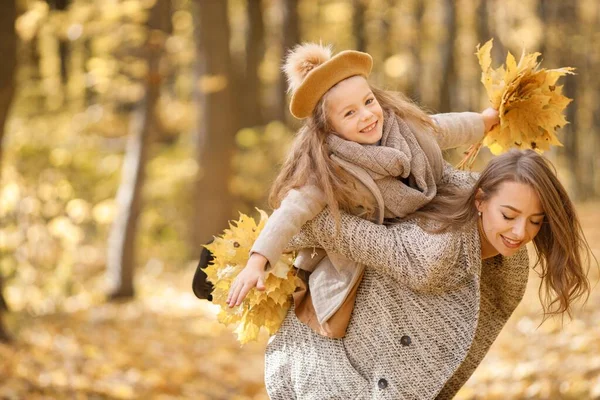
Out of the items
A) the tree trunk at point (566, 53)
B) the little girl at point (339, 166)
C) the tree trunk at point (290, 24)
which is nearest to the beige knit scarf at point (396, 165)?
the little girl at point (339, 166)

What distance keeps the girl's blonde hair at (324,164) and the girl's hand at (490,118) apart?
0.33 meters

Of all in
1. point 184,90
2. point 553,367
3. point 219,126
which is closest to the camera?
point 553,367

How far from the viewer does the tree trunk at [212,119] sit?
40.7 feet

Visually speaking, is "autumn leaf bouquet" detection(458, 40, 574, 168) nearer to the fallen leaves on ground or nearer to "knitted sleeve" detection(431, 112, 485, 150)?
"knitted sleeve" detection(431, 112, 485, 150)

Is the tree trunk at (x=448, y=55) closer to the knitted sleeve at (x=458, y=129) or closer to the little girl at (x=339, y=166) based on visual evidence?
the knitted sleeve at (x=458, y=129)

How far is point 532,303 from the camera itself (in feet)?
29.0

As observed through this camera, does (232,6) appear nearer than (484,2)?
No

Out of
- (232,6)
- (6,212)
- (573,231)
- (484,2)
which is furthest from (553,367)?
(232,6)

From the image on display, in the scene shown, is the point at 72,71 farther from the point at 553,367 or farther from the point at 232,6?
the point at 553,367

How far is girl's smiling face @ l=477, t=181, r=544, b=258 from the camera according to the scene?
2.54 metres

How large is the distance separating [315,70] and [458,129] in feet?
2.21

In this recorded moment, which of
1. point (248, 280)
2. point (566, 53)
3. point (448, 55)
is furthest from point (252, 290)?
point (566, 53)

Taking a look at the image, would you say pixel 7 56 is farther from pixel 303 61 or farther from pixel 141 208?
pixel 303 61

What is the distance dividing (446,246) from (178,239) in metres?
11.5
